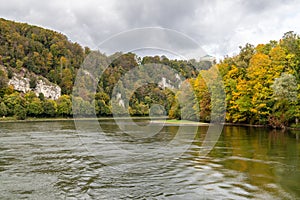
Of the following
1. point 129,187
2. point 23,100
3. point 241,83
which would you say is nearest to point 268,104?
Result: point 241,83

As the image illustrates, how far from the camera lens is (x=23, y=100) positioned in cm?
10312

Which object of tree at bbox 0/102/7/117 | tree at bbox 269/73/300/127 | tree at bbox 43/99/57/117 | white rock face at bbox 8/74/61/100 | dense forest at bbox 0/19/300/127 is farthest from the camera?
white rock face at bbox 8/74/61/100


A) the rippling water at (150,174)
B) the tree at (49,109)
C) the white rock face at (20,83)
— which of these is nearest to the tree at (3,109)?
the tree at (49,109)

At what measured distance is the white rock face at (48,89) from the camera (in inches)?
5797

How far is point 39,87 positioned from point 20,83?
29.5ft

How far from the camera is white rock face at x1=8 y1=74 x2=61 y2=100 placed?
14062 centimetres

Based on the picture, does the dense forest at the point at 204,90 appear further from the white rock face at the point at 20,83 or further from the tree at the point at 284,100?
the white rock face at the point at 20,83

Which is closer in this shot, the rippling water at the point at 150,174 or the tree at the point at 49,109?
the rippling water at the point at 150,174

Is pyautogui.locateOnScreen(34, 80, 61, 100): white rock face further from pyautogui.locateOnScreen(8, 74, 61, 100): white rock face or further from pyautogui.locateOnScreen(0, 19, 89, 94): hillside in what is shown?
pyautogui.locateOnScreen(0, 19, 89, 94): hillside

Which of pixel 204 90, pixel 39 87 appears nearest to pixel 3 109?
pixel 39 87

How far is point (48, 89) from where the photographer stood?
149000mm

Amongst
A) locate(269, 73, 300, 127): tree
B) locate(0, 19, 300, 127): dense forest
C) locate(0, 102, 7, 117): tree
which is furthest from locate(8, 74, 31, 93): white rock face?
locate(269, 73, 300, 127): tree

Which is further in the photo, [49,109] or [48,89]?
[48,89]

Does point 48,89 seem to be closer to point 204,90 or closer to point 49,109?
point 49,109
